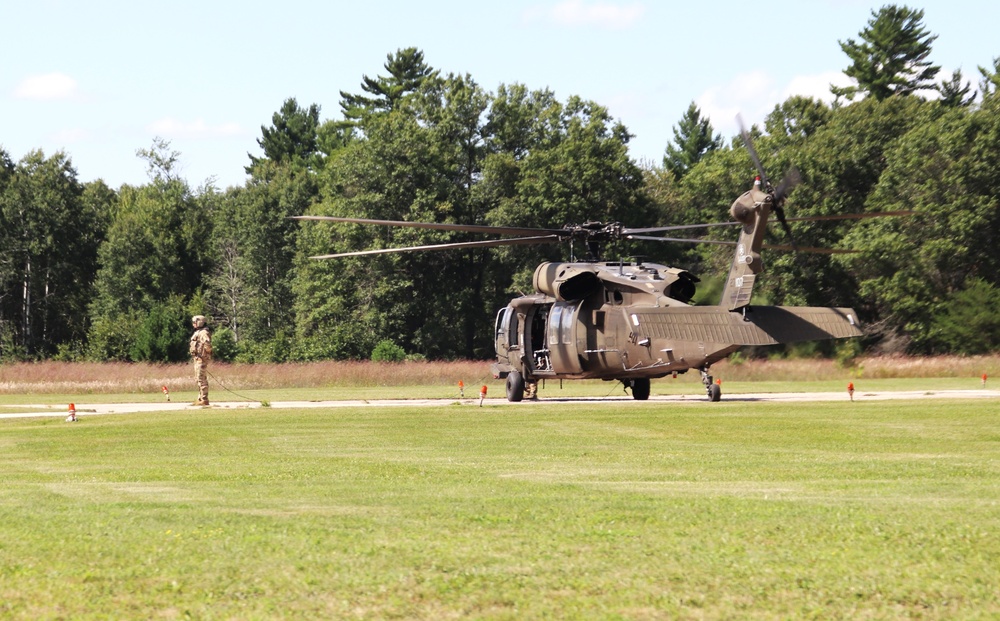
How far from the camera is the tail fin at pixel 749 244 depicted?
105ft

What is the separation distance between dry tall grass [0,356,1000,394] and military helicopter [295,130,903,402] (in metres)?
17.8

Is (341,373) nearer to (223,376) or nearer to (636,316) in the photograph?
(223,376)

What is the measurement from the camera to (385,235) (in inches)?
3489

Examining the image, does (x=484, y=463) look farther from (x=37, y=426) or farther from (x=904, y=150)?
(x=904, y=150)

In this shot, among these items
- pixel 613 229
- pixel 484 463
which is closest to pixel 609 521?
pixel 484 463

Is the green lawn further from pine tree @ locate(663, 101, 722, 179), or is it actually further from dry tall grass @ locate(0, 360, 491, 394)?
pine tree @ locate(663, 101, 722, 179)

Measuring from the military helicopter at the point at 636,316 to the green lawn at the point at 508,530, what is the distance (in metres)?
9.97

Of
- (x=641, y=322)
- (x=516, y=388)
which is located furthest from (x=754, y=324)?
(x=516, y=388)

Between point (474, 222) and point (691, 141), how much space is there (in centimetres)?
6388

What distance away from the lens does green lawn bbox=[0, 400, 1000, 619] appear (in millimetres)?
8430

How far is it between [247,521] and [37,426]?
62.0 feet

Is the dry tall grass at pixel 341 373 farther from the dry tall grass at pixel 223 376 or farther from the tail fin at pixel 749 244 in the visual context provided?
the tail fin at pixel 749 244

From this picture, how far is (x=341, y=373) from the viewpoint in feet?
196

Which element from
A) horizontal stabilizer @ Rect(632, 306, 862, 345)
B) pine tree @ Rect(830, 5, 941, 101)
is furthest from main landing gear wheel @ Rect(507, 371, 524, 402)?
pine tree @ Rect(830, 5, 941, 101)
